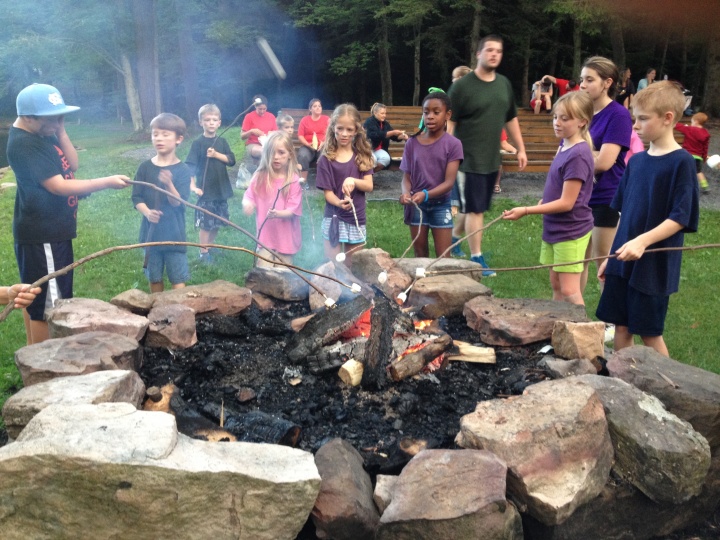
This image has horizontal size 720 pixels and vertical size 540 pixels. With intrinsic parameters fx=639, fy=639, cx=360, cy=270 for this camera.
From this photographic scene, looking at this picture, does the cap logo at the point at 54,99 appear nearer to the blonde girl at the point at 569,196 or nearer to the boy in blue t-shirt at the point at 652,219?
the blonde girl at the point at 569,196

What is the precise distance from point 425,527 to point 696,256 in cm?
633

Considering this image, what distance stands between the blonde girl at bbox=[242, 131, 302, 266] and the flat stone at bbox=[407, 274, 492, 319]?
1.56 metres

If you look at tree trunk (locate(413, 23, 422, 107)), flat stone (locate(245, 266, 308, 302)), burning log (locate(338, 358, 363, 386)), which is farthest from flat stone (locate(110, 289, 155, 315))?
tree trunk (locate(413, 23, 422, 107))

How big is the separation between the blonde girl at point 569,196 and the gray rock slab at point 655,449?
1.46 metres

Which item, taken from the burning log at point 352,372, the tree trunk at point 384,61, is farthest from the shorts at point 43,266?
the tree trunk at point 384,61

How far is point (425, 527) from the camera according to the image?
227 cm

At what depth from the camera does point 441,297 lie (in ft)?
14.4

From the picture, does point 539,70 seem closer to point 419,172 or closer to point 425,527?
point 419,172

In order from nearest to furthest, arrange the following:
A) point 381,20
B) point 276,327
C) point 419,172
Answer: point 276,327, point 419,172, point 381,20

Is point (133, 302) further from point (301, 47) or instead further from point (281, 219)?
point (301, 47)

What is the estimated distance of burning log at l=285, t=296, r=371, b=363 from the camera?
3.62 metres

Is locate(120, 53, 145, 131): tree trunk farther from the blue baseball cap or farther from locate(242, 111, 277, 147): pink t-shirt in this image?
the blue baseball cap

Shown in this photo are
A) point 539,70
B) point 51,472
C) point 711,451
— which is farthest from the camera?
point 539,70

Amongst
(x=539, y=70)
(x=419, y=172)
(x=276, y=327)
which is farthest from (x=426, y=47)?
(x=276, y=327)
